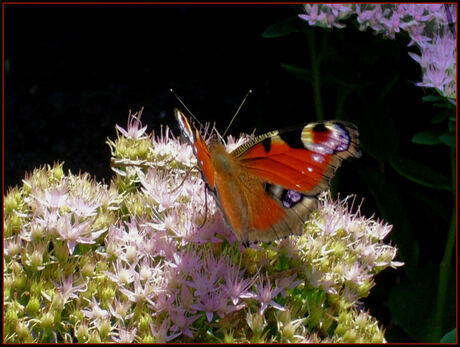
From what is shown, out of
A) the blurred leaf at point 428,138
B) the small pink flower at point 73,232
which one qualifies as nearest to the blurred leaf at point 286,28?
the blurred leaf at point 428,138

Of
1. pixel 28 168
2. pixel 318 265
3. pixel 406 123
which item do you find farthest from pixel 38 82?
pixel 318 265

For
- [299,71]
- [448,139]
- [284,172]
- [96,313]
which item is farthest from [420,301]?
[96,313]

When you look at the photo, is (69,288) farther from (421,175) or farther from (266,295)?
(421,175)

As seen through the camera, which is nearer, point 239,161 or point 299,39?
point 239,161

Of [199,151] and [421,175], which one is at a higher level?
[199,151]

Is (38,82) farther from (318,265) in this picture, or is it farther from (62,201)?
(318,265)

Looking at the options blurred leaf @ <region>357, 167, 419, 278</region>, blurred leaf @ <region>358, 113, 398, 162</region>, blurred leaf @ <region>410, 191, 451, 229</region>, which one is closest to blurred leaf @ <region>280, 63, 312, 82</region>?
blurred leaf @ <region>358, 113, 398, 162</region>

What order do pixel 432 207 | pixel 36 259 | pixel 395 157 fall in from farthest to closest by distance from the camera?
pixel 432 207
pixel 395 157
pixel 36 259
